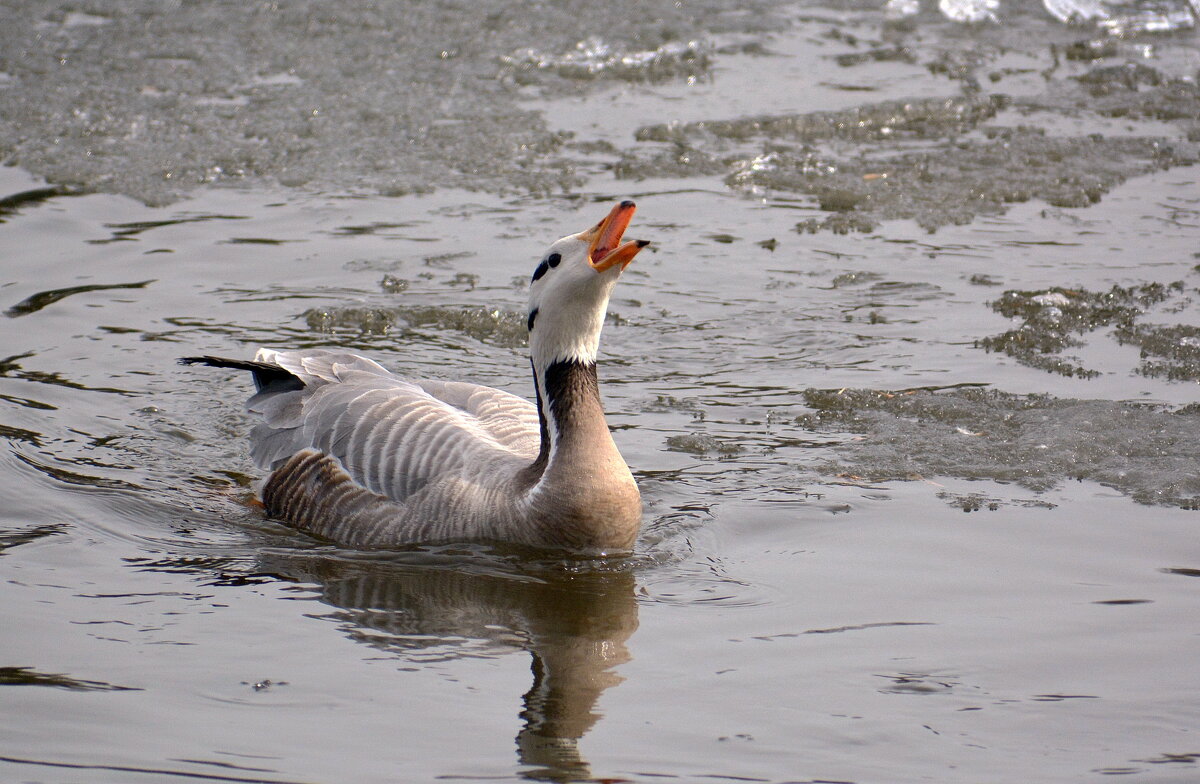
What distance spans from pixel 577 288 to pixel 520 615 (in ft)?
4.33

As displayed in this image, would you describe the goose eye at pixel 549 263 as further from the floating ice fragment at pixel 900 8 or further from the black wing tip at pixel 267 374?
the floating ice fragment at pixel 900 8

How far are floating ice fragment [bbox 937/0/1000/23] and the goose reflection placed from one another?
10247 millimetres

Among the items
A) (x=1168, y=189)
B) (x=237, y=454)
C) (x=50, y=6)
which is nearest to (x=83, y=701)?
(x=237, y=454)

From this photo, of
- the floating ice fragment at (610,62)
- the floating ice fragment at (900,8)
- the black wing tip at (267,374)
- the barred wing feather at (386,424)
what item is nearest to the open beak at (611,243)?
the barred wing feather at (386,424)

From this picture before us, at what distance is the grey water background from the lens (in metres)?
4.76

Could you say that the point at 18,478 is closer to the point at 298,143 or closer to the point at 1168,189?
the point at 298,143

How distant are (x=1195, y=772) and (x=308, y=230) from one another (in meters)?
7.23

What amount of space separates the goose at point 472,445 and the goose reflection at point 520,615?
0.54ft

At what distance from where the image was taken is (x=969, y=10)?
14508 millimetres

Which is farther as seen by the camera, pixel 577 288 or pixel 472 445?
pixel 472 445

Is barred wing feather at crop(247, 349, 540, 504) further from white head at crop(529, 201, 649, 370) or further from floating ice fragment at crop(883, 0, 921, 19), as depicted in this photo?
floating ice fragment at crop(883, 0, 921, 19)

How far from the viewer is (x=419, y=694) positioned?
485cm

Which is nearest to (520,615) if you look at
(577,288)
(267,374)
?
(577,288)

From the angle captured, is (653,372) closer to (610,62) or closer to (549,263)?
(549,263)
